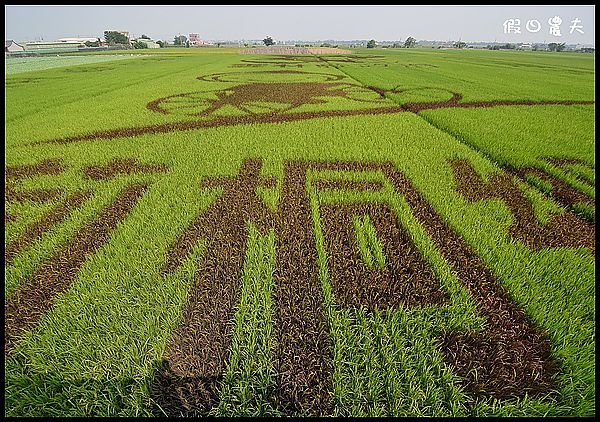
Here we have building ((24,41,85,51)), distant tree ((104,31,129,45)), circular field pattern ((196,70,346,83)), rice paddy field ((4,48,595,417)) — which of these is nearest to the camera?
rice paddy field ((4,48,595,417))

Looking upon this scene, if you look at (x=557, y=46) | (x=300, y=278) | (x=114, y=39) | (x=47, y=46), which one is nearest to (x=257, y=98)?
(x=300, y=278)

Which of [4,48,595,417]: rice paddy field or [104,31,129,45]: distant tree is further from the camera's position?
[104,31,129,45]: distant tree

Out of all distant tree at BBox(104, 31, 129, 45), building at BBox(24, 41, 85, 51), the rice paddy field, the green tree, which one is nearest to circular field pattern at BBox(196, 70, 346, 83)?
the rice paddy field

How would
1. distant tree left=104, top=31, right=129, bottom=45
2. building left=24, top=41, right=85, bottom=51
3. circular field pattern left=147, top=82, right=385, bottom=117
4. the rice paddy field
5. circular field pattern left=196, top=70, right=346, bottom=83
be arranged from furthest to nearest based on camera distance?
distant tree left=104, top=31, right=129, bottom=45 < building left=24, top=41, right=85, bottom=51 < circular field pattern left=196, top=70, right=346, bottom=83 < circular field pattern left=147, top=82, right=385, bottom=117 < the rice paddy field

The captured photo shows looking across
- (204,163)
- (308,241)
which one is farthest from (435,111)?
(308,241)

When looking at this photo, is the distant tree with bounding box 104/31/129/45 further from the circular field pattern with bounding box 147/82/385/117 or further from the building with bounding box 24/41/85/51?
the circular field pattern with bounding box 147/82/385/117

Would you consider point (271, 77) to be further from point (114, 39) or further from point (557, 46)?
point (557, 46)

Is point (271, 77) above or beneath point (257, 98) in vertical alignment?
above

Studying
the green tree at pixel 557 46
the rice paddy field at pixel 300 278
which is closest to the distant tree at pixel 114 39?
the rice paddy field at pixel 300 278

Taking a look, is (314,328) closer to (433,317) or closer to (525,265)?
(433,317)
